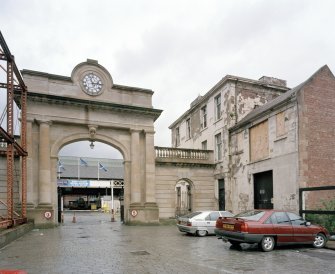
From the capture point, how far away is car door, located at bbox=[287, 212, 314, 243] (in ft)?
39.5

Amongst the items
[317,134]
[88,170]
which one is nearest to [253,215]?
[317,134]

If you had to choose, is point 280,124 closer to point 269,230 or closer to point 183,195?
point 269,230

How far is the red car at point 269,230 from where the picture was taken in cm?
1128

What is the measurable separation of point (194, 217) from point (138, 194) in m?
7.86

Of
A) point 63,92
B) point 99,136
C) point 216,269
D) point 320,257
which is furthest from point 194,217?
point 63,92

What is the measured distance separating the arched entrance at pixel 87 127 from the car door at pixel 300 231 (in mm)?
12760

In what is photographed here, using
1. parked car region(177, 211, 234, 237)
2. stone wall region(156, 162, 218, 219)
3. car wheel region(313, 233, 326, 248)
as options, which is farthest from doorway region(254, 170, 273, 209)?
car wheel region(313, 233, 326, 248)

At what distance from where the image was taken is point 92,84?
77.4 ft

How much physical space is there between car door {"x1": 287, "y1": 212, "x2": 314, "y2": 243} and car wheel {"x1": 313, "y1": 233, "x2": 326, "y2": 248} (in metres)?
0.34

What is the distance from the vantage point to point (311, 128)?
18422 mm

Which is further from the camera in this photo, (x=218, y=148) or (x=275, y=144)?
(x=218, y=148)

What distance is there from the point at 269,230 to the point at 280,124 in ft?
31.4

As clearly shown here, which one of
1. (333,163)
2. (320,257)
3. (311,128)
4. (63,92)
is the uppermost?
(63,92)

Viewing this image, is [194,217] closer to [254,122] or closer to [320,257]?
[320,257]
